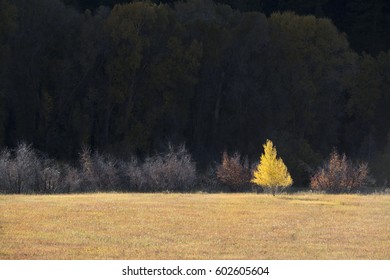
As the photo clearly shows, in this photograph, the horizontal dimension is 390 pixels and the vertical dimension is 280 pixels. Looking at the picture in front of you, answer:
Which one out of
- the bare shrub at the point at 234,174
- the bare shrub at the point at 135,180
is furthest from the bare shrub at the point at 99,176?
the bare shrub at the point at 234,174

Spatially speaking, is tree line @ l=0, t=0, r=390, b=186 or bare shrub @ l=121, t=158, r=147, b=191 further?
tree line @ l=0, t=0, r=390, b=186

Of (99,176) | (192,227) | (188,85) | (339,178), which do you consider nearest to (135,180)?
(99,176)

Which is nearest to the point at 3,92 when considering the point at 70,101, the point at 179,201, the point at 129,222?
the point at 70,101

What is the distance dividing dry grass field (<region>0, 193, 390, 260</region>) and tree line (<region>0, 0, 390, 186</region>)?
22.4 metres

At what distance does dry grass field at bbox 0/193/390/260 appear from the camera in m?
27.1

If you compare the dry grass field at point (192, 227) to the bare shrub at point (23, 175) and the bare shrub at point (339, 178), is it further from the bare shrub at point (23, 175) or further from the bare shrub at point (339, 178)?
the bare shrub at point (339, 178)

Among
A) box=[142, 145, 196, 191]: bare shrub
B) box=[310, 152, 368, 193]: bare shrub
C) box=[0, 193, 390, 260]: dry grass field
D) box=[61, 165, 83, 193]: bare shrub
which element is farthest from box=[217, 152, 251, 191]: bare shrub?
box=[0, 193, 390, 260]: dry grass field

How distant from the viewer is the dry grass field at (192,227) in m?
27.1

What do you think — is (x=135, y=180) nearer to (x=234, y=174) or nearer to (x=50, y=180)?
(x=50, y=180)

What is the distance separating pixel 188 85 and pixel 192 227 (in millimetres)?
39003

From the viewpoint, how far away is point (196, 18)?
2906 inches

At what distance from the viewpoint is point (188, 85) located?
71.2 meters

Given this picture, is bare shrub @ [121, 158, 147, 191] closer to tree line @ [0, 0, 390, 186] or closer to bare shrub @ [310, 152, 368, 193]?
tree line @ [0, 0, 390, 186]

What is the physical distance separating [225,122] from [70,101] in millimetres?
11846
